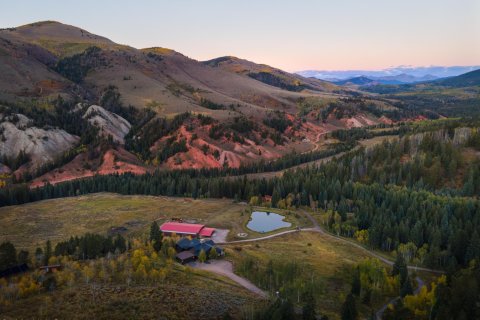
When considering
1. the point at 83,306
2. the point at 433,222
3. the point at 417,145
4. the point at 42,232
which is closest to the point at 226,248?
the point at 83,306

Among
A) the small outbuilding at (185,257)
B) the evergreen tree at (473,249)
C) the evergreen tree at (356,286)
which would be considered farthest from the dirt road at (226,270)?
the evergreen tree at (473,249)

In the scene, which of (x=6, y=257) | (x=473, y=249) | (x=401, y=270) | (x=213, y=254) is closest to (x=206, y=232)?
(x=213, y=254)

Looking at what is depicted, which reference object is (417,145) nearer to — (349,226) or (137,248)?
(349,226)

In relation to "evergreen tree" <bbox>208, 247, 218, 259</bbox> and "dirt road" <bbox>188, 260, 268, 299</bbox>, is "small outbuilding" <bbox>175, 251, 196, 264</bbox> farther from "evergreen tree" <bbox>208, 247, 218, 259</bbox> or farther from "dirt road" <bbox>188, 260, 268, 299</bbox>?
"evergreen tree" <bbox>208, 247, 218, 259</bbox>

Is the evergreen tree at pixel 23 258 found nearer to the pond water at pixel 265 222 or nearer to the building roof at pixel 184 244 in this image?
the building roof at pixel 184 244

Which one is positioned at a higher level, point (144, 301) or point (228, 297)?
point (144, 301)

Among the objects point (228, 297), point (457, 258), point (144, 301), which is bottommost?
point (457, 258)

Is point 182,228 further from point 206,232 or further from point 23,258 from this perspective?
point 23,258
